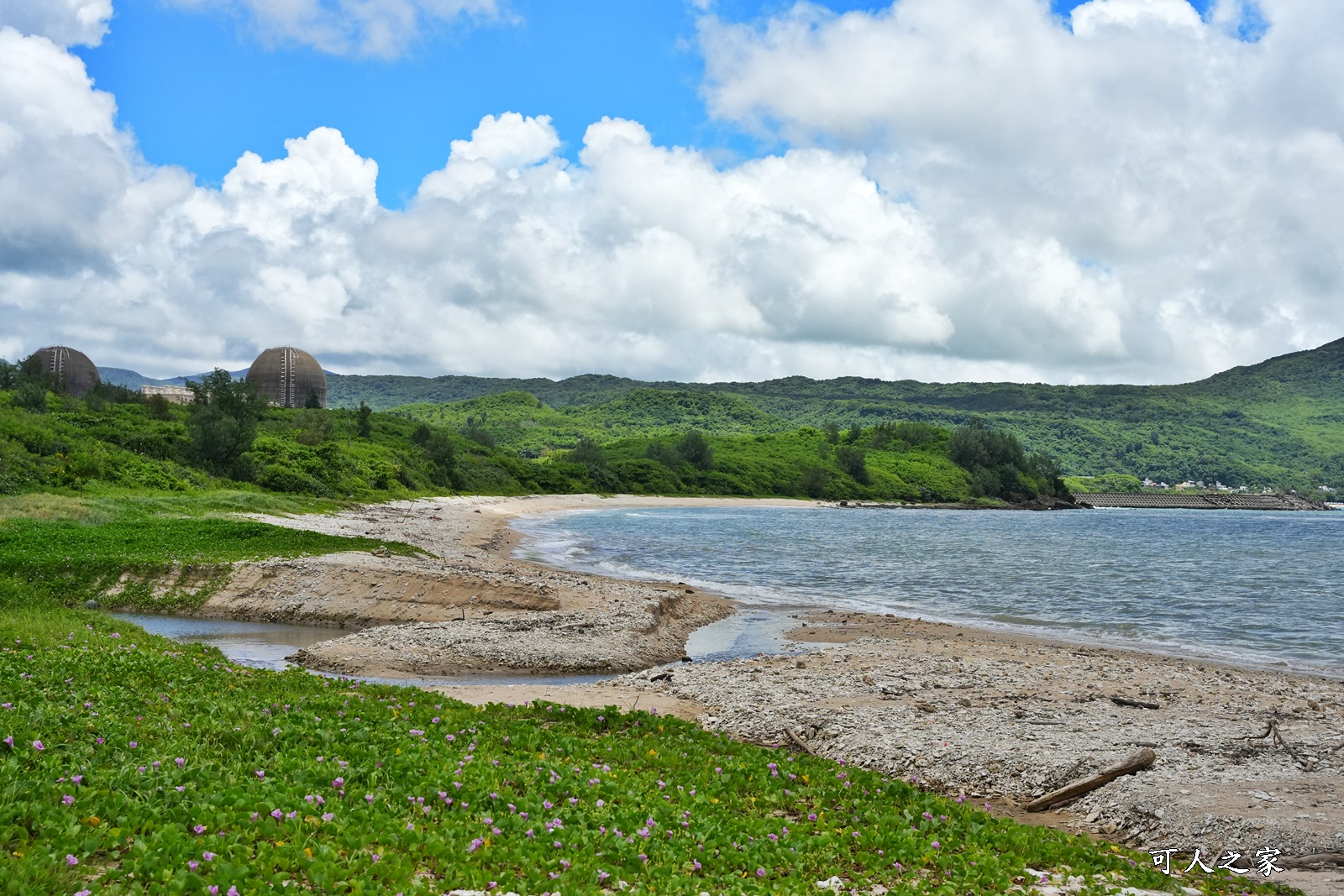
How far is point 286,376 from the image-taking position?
14750 cm

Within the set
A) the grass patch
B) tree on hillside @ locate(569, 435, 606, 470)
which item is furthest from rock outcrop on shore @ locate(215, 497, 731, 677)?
tree on hillside @ locate(569, 435, 606, 470)

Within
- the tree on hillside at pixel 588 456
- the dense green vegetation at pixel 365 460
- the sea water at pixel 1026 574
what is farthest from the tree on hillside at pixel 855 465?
the sea water at pixel 1026 574

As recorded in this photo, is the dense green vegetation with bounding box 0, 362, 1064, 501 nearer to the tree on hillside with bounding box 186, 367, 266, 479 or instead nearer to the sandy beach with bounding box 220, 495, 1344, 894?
the tree on hillside with bounding box 186, 367, 266, 479

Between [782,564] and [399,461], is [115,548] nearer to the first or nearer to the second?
[782,564]

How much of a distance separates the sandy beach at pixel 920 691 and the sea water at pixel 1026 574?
4.70 meters

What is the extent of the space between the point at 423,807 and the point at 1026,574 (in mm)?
47389

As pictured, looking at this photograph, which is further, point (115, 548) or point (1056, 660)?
point (115, 548)

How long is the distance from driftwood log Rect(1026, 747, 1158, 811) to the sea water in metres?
15.2

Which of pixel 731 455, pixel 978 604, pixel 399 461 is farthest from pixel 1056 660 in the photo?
pixel 731 455

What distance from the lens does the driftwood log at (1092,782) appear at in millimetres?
12617

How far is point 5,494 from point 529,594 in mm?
33370

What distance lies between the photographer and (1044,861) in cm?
1000

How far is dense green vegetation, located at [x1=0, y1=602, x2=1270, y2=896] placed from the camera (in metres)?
7.43

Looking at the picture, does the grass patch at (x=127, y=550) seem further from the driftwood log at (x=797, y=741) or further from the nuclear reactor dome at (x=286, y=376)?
the nuclear reactor dome at (x=286, y=376)
